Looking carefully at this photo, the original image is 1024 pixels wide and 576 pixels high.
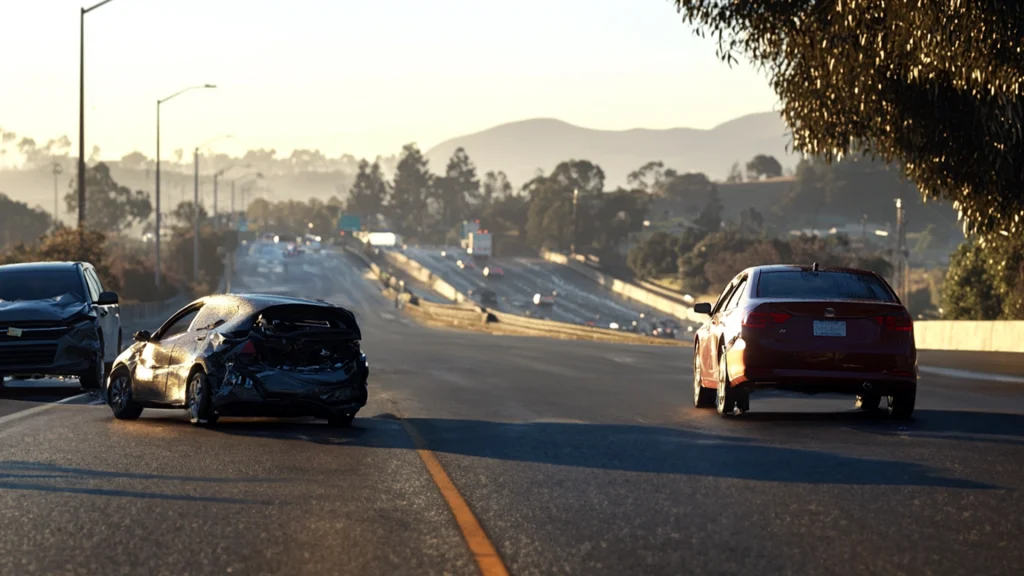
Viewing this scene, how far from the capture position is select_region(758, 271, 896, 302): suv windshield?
16.5 m

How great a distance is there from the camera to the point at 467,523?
9.19 m

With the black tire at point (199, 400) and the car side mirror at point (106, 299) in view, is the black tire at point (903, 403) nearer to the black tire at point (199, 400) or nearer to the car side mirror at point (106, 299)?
the black tire at point (199, 400)

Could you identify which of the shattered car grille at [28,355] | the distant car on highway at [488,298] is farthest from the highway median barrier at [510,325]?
the shattered car grille at [28,355]

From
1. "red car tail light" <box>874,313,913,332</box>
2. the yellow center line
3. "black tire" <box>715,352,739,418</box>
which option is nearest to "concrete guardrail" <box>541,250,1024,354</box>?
"black tire" <box>715,352,739,418</box>

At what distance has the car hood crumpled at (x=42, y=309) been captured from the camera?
2066 centimetres

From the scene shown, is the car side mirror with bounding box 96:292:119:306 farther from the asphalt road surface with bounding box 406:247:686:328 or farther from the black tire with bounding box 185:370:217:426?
the asphalt road surface with bounding box 406:247:686:328

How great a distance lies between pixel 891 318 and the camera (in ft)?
52.4

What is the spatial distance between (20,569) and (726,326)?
10.4 metres

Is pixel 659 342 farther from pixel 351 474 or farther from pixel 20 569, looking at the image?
pixel 20 569

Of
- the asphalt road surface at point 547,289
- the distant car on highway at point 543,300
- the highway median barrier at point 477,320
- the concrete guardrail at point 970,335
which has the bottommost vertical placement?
the asphalt road surface at point 547,289

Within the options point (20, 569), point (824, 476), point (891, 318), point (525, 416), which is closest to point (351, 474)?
point (824, 476)

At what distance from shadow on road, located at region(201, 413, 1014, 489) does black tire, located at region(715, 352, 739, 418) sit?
4.41 ft

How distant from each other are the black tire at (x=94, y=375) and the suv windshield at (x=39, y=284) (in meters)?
0.96

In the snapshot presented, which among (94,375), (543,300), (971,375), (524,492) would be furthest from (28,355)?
(543,300)
